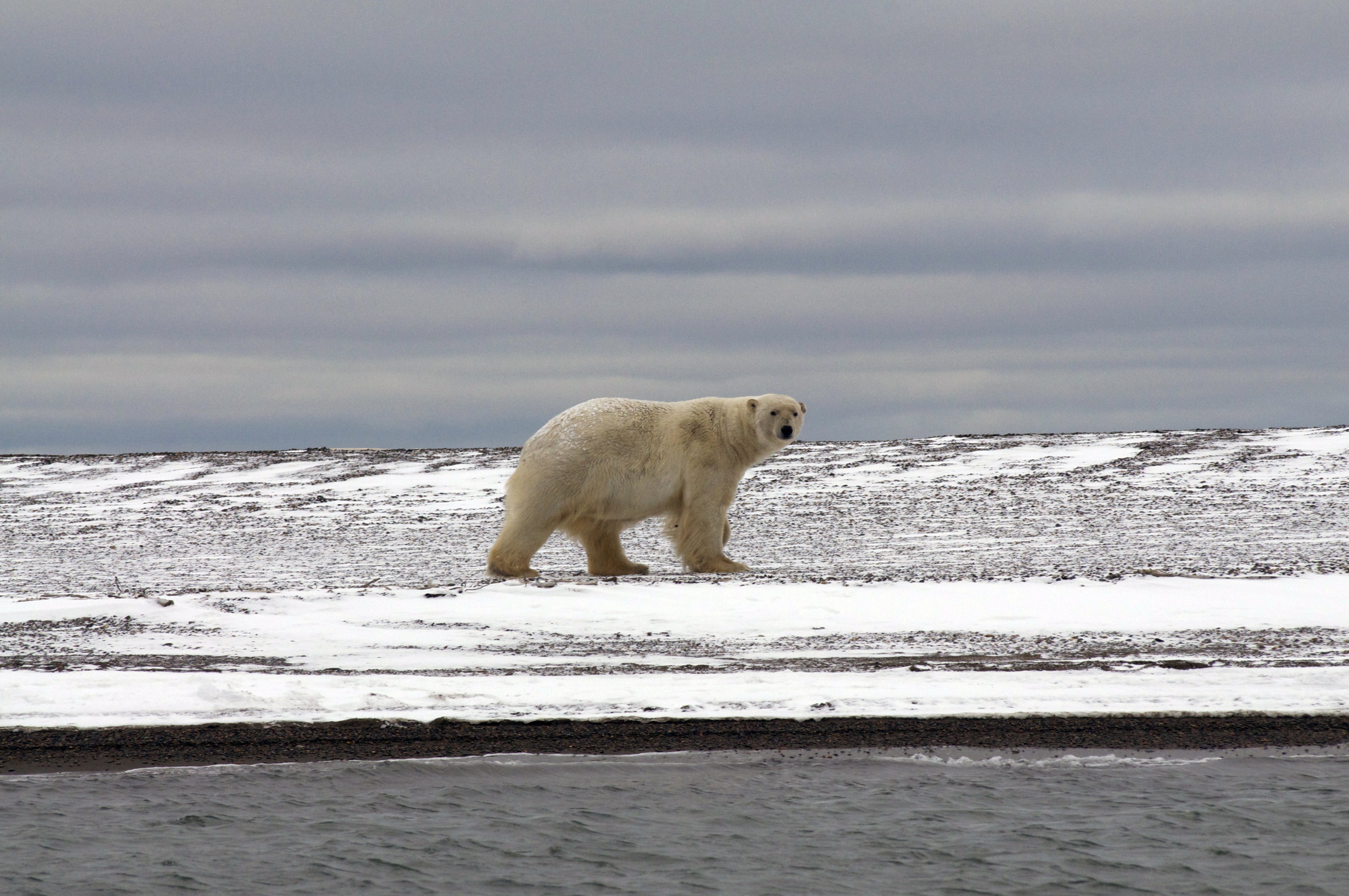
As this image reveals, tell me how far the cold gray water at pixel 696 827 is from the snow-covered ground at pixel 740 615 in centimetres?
75

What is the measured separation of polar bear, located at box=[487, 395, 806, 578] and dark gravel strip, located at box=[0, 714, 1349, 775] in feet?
16.5

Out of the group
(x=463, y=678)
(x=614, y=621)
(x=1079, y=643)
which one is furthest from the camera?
(x=614, y=621)

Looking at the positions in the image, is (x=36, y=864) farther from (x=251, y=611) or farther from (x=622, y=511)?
(x=622, y=511)

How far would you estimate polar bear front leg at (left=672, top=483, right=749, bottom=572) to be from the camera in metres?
11.6

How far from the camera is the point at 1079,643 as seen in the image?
27.3 feet

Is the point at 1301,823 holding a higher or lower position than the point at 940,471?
lower

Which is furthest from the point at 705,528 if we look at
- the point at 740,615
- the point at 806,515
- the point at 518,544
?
the point at 806,515

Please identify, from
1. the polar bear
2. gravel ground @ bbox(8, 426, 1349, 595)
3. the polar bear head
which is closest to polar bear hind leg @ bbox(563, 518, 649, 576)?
the polar bear

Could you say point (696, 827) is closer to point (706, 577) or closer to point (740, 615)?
point (740, 615)

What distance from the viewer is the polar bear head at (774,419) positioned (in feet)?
38.0

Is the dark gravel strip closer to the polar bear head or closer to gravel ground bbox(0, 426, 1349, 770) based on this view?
gravel ground bbox(0, 426, 1349, 770)

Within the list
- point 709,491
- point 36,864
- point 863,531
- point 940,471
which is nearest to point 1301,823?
point 36,864

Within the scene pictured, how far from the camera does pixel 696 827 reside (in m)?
5.19

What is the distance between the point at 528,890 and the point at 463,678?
2628 mm
